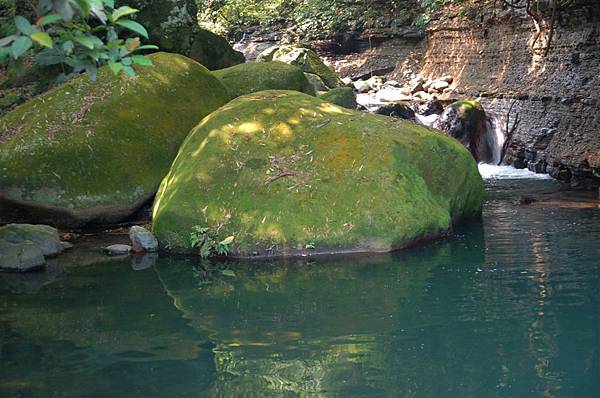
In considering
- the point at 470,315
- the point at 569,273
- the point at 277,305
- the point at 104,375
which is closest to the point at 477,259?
the point at 569,273

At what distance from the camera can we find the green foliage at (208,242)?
9.07 metres

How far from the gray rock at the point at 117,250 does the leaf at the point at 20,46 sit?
6804 millimetres

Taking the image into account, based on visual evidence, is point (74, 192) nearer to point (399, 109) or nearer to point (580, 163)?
point (580, 163)

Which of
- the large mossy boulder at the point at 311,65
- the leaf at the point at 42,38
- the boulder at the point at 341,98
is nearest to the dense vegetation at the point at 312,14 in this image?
the large mossy boulder at the point at 311,65

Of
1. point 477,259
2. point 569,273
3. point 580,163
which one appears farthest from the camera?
point 580,163

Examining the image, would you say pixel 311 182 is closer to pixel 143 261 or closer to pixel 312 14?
pixel 143 261

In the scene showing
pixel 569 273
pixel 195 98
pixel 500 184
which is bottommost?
pixel 500 184

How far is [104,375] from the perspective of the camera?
18.2 ft

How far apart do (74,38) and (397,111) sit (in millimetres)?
16683

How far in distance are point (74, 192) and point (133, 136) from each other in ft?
4.23

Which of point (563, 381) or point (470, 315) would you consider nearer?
point (563, 381)

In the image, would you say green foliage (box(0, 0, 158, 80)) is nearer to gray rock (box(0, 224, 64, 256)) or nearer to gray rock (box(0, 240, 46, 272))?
gray rock (box(0, 240, 46, 272))

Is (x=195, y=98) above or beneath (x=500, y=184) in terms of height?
above

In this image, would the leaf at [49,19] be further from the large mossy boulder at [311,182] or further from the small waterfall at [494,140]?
the small waterfall at [494,140]
